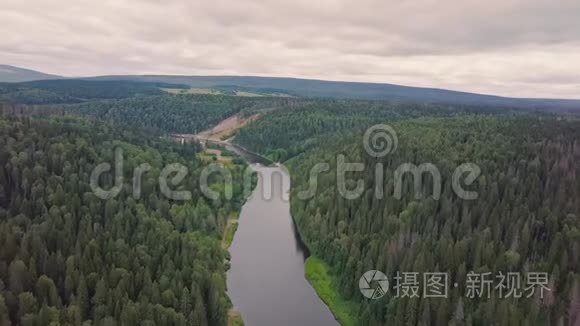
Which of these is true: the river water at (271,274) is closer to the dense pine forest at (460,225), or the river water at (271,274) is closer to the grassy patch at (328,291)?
the grassy patch at (328,291)

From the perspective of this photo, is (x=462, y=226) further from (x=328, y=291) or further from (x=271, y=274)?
(x=271, y=274)

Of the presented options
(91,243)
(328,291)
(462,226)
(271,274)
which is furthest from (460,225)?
(91,243)

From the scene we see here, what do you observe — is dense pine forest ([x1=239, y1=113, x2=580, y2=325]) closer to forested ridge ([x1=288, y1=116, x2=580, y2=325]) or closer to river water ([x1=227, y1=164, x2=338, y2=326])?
forested ridge ([x1=288, y1=116, x2=580, y2=325])

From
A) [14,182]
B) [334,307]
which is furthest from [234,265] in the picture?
[14,182]

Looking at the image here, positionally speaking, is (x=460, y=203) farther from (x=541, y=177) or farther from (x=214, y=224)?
(x=214, y=224)

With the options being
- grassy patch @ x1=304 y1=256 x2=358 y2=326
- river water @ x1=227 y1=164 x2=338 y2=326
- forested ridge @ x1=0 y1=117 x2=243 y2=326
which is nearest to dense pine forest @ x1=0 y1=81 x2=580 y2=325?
forested ridge @ x1=0 y1=117 x2=243 y2=326

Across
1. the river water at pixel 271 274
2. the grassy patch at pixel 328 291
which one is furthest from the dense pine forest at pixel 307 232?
the river water at pixel 271 274
